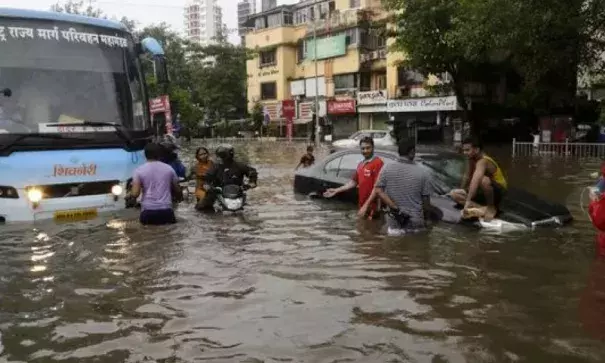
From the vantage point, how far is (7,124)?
761 cm

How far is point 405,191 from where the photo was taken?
24.3 feet

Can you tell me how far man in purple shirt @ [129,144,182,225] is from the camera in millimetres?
7608

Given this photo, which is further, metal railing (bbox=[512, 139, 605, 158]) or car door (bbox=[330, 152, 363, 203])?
metal railing (bbox=[512, 139, 605, 158])

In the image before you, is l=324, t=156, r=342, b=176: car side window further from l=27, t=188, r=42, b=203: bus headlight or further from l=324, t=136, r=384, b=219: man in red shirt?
l=27, t=188, r=42, b=203: bus headlight

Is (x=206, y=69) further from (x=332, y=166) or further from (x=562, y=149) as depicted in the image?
(x=332, y=166)

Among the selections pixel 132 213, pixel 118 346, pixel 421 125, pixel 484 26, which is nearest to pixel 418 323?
pixel 118 346

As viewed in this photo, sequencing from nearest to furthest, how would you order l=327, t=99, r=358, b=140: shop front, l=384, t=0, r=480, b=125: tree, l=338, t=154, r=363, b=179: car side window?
1. l=338, t=154, r=363, b=179: car side window
2. l=384, t=0, r=480, b=125: tree
3. l=327, t=99, r=358, b=140: shop front

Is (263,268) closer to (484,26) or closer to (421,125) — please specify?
(484,26)

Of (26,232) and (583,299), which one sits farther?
(26,232)

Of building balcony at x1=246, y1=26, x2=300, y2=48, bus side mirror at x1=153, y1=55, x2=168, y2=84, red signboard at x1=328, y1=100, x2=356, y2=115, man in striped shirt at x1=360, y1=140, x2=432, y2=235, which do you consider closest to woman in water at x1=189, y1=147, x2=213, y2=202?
bus side mirror at x1=153, y1=55, x2=168, y2=84

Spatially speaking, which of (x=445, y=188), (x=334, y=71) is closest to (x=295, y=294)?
(x=445, y=188)

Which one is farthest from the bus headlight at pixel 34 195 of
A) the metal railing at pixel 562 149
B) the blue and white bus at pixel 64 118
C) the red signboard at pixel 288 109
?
the red signboard at pixel 288 109

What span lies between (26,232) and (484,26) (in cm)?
1232

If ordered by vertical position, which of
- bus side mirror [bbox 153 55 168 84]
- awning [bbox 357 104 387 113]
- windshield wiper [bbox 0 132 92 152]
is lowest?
windshield wiper [bbox 0 132 92 152]
